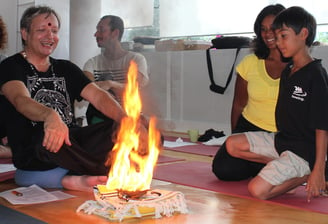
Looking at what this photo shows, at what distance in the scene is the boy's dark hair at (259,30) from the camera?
247cm

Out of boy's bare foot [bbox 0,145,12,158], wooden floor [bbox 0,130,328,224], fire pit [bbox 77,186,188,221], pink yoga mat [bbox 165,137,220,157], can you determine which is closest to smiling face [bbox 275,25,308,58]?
wooden floor [bbox 0,130,328,224]

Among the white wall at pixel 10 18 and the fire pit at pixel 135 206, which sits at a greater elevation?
the white wall at pixel 10 18

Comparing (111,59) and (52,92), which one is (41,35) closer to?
(52,92)

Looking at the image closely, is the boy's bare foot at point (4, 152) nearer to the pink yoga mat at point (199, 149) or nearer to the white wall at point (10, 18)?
the pink yoga mat at point (199, 149)

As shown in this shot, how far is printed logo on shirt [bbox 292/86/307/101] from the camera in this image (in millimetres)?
2018

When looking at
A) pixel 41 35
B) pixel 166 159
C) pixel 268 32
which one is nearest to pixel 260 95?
pixel 268 32

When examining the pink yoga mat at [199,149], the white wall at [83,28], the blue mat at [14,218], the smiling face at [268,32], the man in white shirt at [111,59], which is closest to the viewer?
the blue mat at [14,218]

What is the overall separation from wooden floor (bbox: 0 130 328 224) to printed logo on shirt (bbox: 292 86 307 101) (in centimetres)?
46

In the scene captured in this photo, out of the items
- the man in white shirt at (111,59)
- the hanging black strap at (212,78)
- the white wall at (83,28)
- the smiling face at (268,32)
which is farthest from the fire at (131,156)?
the white wall at (83,28)

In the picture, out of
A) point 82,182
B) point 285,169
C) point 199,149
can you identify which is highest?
point 285,169

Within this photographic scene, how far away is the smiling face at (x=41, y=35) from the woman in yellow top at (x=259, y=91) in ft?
3.28

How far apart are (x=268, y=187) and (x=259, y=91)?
616mm

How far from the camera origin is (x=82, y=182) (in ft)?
7.02

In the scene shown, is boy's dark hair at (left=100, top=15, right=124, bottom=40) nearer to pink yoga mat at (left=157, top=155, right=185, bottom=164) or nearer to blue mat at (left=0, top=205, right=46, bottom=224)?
pink yoga mat at (left=157, top=155, right=185, bottom=164)
